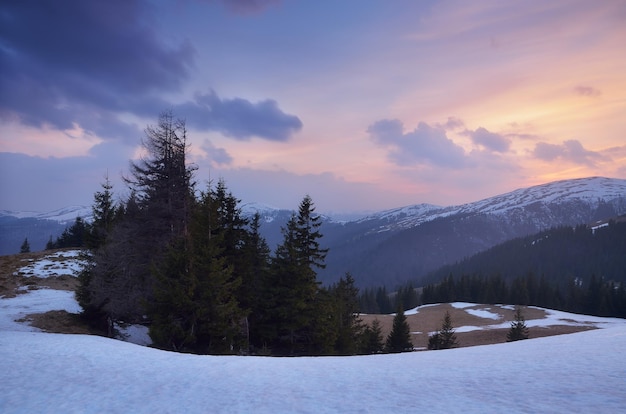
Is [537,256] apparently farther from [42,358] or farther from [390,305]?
[42,358]

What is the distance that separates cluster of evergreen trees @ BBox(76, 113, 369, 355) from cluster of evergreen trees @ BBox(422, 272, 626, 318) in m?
80.5

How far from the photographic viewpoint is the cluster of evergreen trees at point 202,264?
20828 mm

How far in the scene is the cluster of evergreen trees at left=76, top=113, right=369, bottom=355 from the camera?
68.3 ft

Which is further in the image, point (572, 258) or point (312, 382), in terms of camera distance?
point (572, 258)

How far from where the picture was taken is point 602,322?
5444 centimetres

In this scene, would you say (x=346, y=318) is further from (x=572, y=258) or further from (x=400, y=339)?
(x=572, y=258)

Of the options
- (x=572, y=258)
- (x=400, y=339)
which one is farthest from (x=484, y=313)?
(x=572, y=258)

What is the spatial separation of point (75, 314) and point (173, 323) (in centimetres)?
1193

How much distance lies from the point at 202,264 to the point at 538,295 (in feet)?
329

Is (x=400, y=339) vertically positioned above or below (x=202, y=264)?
below

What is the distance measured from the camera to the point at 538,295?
8925cm

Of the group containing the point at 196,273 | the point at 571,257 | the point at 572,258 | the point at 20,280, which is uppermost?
the point at 196,273

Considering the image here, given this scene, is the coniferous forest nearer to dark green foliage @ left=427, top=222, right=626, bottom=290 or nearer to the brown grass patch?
the brown grass patch

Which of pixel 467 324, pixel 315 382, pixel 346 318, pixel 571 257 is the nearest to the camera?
pixel 315 382
